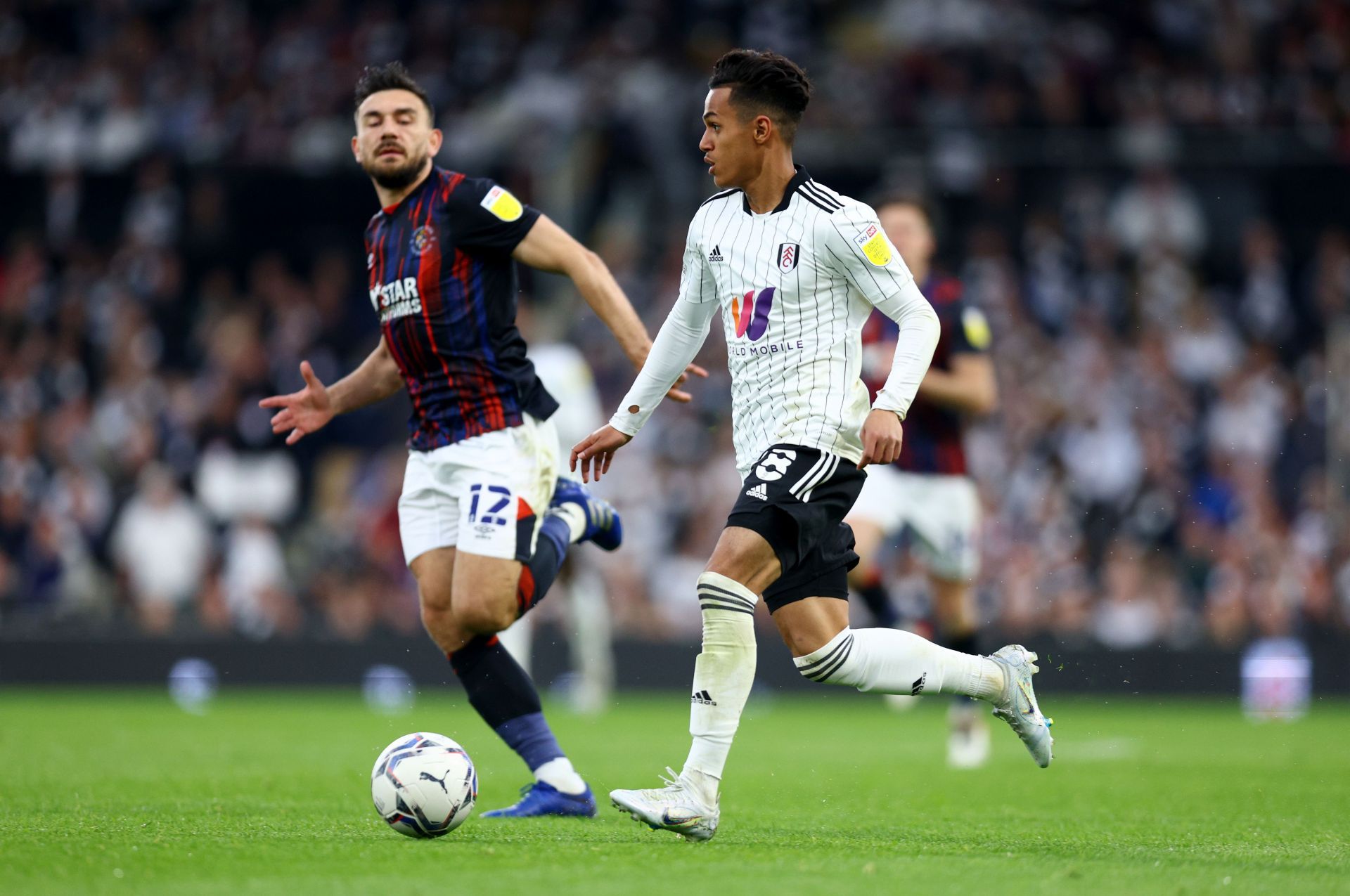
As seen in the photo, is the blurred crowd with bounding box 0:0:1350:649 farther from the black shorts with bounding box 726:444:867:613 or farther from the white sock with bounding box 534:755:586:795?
the black shorts with bounding box 726:444:867:613

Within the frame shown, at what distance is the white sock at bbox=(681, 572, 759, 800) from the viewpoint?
5133 millimetres

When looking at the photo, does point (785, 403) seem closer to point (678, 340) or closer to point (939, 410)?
point (678, 340)

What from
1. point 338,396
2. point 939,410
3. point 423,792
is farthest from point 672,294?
point 423,792

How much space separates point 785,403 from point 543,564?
131 centimetres

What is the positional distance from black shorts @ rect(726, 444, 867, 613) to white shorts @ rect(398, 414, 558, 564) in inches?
41.3

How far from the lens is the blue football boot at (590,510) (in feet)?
21.4

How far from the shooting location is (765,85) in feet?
17.7

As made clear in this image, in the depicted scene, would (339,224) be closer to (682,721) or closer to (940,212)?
(940,212)

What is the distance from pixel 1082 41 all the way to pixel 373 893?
50.1 feet

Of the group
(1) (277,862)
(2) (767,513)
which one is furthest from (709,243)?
(1) (277,862)

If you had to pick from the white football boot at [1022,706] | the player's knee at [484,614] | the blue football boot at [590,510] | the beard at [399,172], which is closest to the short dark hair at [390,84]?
the beard at [399,172]

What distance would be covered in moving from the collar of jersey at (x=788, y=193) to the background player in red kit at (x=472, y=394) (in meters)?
0.66

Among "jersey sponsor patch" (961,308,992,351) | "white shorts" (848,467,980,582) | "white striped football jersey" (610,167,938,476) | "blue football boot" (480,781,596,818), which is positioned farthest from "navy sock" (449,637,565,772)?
"jersey sponsor patch" (961,308,992,351)

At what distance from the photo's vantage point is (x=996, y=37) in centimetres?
1744
